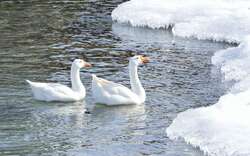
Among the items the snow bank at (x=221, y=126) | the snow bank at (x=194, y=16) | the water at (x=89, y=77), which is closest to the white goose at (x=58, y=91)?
the water at (x=89, y=77)

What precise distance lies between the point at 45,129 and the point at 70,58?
717cm

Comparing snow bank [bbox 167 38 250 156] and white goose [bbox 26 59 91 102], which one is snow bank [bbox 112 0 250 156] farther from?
white goose [bbox 26 59 91 102]

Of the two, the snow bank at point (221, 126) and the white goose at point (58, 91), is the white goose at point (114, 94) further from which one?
the snow bank at point (221, 126)

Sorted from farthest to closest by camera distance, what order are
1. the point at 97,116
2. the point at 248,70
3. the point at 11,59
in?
the point at 11,59 < the point at 248,70 < the point at 97,116

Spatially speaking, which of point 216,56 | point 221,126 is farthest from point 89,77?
point 221,126

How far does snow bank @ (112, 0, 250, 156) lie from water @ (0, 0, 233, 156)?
428 mm

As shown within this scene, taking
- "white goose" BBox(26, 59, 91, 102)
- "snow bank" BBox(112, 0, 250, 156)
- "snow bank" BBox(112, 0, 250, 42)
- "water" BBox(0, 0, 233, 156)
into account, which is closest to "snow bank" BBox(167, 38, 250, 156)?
"snow bank" BBox(112, 0, 250, 156)

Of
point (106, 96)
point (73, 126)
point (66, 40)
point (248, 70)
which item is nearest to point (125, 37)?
point (66, 40)

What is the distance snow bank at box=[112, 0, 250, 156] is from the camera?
1593 cm

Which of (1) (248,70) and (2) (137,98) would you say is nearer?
(2) (137,98)

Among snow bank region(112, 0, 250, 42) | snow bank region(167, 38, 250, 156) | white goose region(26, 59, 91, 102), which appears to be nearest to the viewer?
snow bank region(167, 38, 250, 156)

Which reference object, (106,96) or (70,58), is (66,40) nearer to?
(70,58)

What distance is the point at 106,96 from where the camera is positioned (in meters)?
19.5

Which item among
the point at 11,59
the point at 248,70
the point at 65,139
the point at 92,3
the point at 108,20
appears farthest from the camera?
the point at 92,3
